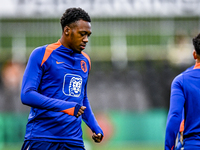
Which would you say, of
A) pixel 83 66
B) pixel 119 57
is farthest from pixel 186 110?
pixel 119 57

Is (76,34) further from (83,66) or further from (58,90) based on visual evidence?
(58,90)

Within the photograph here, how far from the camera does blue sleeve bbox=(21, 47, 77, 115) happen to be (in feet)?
12.9

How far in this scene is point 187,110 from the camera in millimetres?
4238

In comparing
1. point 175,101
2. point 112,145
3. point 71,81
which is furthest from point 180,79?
point 112,145

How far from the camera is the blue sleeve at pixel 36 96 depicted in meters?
3.92

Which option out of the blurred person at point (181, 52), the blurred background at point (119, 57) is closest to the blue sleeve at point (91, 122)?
the blurred background at point (119, 57)

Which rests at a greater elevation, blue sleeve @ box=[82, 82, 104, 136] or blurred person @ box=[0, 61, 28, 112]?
blue sleeve @ box=[82, 82, 104, 136]

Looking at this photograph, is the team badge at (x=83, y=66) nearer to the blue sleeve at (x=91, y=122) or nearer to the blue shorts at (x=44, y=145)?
the blue sleeve at (x=91, y=122)

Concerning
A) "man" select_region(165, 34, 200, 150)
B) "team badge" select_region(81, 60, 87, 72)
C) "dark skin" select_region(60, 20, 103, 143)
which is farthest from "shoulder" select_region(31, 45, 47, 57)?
"man" select_region(165, 34, 200, 150)

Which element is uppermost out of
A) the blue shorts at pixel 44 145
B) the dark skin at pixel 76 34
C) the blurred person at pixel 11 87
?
the dark skin at pixel 76 34

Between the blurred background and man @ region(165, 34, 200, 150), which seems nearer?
man @ region(165, 34, 200, 150)

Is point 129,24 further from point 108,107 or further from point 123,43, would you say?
point 108,107

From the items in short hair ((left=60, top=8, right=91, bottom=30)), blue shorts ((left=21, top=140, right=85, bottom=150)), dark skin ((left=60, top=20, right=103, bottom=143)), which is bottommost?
blue shorts ((left=21, top=140, right=85, bottom=150))

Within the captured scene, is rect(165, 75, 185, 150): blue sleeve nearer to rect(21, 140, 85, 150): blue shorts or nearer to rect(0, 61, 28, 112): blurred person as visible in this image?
rect(21, 140, 85, 150): blue shorts
